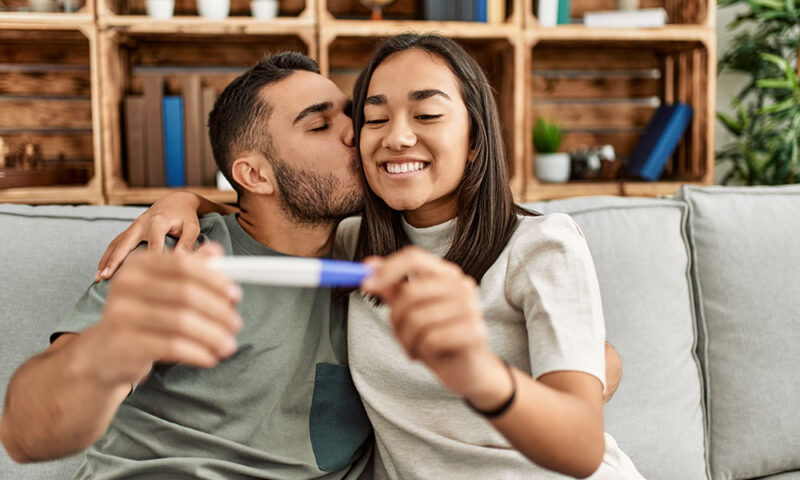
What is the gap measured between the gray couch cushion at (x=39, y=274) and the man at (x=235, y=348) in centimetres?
23

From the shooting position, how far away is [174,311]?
54cm

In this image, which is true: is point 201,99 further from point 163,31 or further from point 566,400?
point 566,400

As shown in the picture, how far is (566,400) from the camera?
748 mm

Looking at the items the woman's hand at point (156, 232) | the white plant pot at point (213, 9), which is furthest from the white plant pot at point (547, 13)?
the woman's hand at point (156, 232)

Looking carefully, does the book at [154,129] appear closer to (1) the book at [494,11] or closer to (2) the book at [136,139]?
(2) the book at [136,139]

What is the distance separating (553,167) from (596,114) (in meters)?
0.54

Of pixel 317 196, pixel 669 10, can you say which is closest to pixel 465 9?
pixel 669 10

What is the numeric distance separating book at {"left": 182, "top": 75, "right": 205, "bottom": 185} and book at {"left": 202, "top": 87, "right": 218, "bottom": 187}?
11 millimetres

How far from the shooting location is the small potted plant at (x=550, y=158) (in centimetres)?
247

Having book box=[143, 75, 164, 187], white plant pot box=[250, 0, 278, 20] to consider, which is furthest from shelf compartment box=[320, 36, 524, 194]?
book box=[143, 75, 164, 187]

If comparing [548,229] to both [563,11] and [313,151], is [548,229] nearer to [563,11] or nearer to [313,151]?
[313,151]

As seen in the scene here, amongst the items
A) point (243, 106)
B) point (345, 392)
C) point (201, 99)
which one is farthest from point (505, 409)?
point (201, 99)

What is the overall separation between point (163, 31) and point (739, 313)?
1.98 m

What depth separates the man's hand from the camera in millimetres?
536
